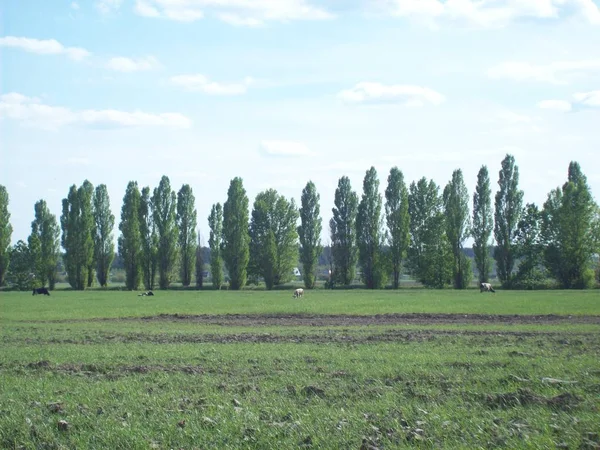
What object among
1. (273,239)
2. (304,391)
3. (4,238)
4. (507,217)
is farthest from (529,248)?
(304,391)

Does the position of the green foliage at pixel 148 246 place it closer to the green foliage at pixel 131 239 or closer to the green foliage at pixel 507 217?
the green foliage at pixel 131 239

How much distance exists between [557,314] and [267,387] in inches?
1016

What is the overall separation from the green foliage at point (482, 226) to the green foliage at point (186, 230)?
4171 centimetres

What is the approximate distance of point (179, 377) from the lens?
45.6 ft

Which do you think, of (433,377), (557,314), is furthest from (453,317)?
(433,377)

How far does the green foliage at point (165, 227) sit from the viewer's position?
329 feet

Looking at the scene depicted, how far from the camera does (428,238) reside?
3863 inches

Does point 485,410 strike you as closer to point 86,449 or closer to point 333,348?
point 86,449

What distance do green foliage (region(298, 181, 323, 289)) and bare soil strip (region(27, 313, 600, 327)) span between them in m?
63.9

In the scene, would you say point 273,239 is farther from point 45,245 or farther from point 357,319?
point 357,319

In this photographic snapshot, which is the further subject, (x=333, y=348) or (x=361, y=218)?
(x=361, y=218)

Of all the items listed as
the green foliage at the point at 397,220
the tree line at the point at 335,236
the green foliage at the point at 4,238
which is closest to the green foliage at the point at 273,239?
the tree line at the point at 335,236

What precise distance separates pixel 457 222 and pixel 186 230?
40425 mm

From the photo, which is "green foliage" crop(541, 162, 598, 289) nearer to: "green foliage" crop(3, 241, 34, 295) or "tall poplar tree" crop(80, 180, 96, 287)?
"tall poplar tree" crop(80, 180, 96, 287)
